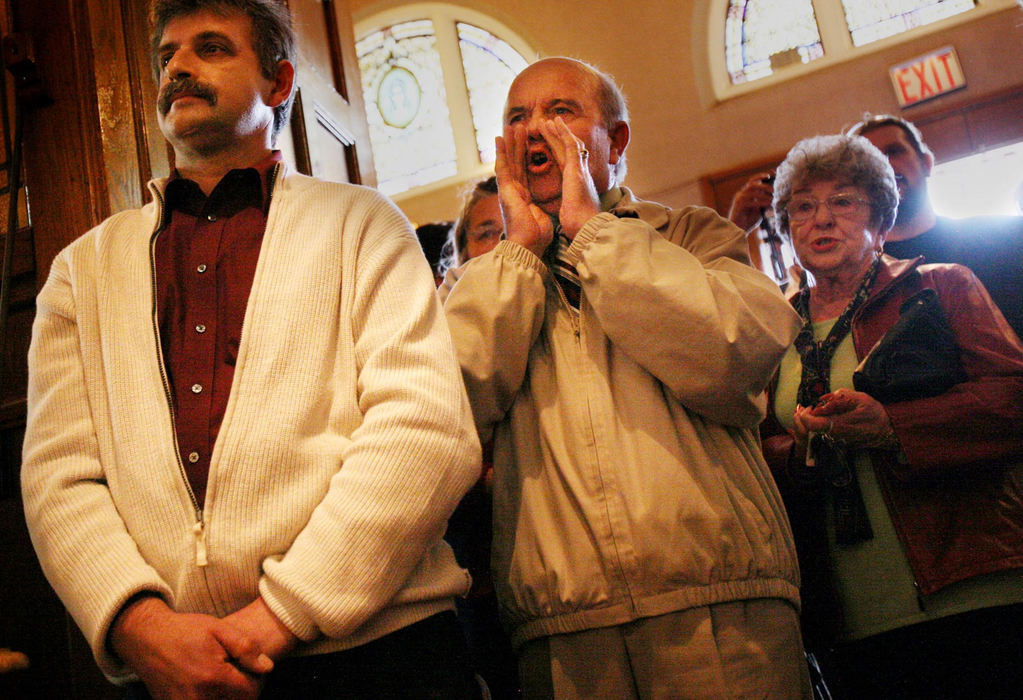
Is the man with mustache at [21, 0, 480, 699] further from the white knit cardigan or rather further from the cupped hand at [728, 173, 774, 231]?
the cupped hand at [728, 173, 774, 231]

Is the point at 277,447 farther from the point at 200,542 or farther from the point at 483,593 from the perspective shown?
the point at 483,593

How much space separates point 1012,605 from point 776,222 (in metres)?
1.03

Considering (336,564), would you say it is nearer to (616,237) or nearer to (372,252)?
(372,252)

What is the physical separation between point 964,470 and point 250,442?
4.22ft

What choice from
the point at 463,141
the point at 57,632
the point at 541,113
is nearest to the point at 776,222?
the point at 541,113

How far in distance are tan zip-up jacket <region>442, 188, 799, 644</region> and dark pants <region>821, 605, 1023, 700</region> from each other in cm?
47

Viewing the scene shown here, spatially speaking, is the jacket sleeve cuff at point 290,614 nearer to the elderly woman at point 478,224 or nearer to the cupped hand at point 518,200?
the cupped hand at point 518,200

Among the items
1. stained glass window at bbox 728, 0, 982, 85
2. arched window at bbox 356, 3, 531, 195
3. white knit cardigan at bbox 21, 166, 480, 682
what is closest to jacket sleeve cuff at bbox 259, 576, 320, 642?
white knit cardigan at bbox 21, 166, 480, 682

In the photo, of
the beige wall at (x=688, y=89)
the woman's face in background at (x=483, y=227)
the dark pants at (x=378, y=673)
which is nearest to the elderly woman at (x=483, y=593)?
the dark pants at (x=378, y=673)

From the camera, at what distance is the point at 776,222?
85.9 inches

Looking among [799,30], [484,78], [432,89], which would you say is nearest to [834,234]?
[799,30]

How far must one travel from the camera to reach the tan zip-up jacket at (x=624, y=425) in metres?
1.20

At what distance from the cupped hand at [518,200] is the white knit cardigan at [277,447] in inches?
9.2

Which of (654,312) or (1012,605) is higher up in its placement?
(654,312)
